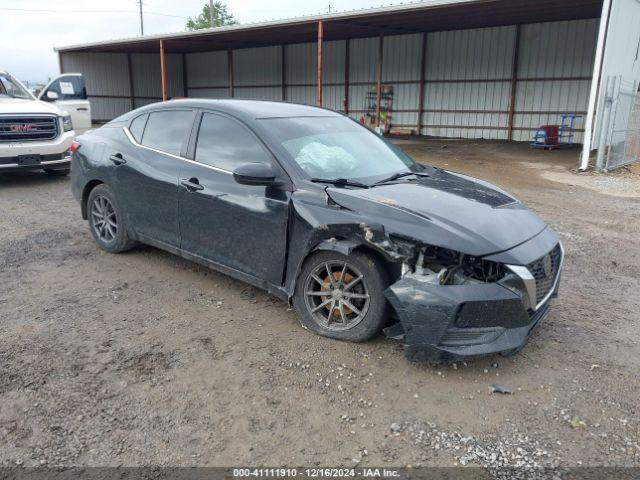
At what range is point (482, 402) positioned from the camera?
9.61 ft

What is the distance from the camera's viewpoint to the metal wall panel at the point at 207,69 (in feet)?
93.7

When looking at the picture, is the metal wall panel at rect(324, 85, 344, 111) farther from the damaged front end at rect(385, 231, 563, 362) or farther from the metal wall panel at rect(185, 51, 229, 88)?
the damaged front end at rect(385, 231, 563, 362)

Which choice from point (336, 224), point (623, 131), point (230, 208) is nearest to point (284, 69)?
point (623, 131)

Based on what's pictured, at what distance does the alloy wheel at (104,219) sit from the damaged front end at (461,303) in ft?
11.1

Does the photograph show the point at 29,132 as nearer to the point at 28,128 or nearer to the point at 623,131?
the point at 28,128

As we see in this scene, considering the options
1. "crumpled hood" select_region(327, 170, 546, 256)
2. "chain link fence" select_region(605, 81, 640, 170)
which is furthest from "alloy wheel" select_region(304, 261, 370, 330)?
"chain link fence" select_region(605, 81, 640, 170)

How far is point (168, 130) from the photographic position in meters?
4.66

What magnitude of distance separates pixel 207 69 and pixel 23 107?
Result: 21821 mm

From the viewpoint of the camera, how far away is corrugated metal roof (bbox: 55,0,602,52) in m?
14.7

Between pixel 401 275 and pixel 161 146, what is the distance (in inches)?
104

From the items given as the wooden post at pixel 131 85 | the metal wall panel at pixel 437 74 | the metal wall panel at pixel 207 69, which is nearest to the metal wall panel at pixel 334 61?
the metal wall panel at pixel 437 74

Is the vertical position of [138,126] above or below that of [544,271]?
above

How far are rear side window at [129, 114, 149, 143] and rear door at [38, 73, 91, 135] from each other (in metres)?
9.43

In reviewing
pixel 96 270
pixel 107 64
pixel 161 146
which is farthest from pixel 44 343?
pixel 107 64
